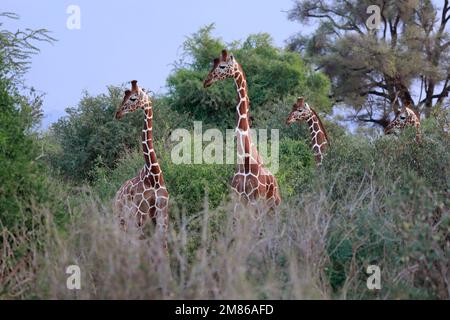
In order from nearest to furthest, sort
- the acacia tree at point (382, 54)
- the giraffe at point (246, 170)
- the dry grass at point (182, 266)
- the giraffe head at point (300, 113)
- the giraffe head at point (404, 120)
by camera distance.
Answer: the dry grass at point (182, 266), the giraffe at point (246, 170), the giraffe head at point (300, 113), the giraffe head at point (404, 120), the acacia tree at point (382, 54)

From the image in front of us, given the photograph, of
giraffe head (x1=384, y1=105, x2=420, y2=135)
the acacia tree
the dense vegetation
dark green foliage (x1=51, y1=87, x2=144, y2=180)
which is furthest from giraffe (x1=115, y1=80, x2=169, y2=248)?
the acacia tree

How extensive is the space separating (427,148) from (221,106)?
12679 millimetres

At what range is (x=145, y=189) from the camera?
8.00 metres

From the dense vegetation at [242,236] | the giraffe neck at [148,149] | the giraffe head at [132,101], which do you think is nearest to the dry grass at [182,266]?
the dense vegetation at [242,236]

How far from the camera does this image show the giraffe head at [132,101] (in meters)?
8.18

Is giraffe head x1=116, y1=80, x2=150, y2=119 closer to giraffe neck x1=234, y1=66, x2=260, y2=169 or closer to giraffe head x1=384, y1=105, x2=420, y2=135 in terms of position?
giraffe neck x1=234, y1=66, x2=260, y2=169

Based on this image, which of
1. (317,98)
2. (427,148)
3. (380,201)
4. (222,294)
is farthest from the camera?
(317,98)

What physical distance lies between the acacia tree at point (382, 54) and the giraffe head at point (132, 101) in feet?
65.2

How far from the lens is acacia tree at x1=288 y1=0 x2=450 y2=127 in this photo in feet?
89.7

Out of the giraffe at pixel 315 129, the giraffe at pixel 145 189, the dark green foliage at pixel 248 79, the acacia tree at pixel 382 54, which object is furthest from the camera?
the acacia tree at pixel 382 54

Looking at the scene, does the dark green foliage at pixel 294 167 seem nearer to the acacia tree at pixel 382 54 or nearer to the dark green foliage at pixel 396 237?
the dark green foliage at pixel 396 237
